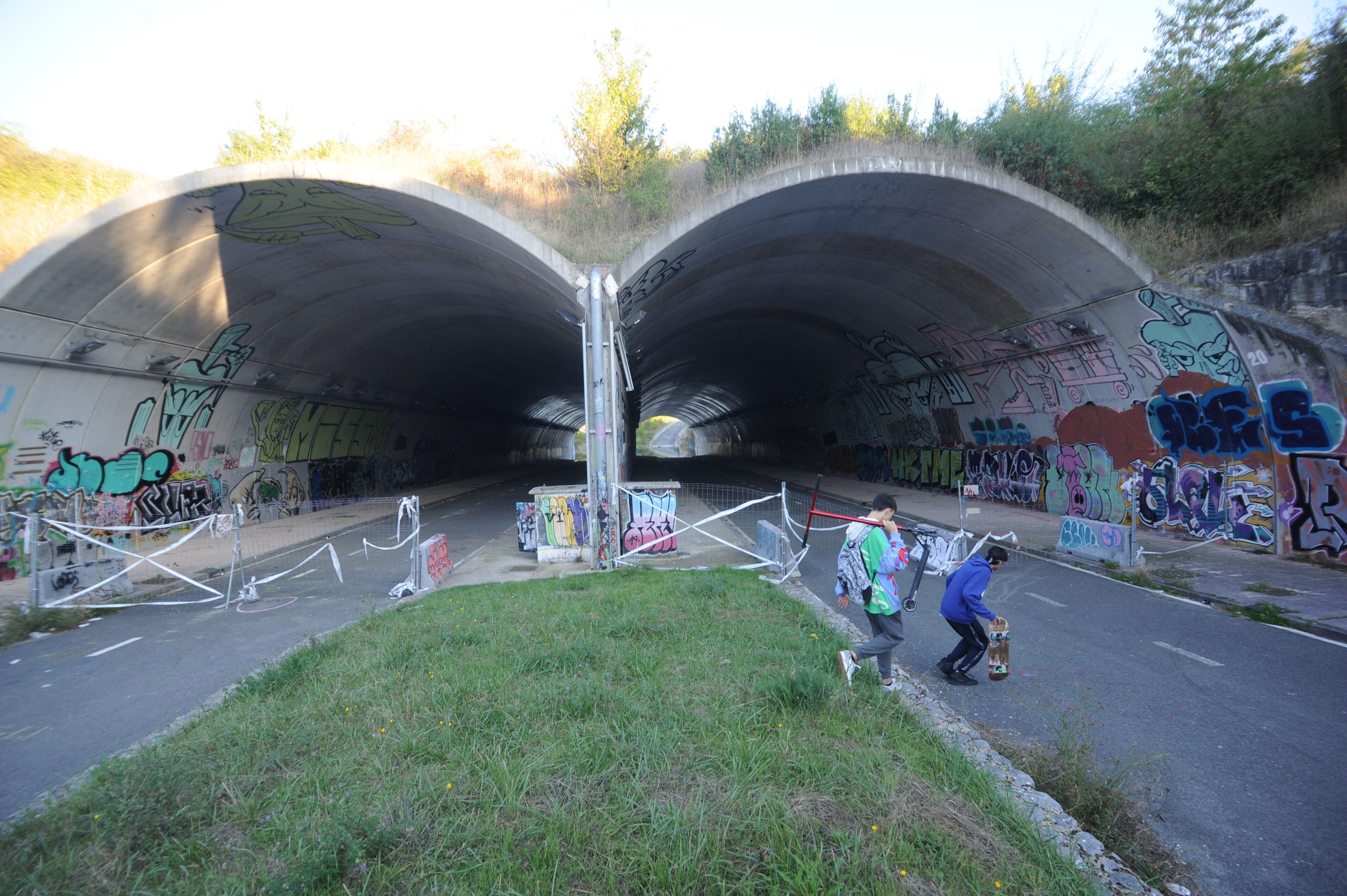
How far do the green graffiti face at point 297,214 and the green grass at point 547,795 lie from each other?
31.5 feet

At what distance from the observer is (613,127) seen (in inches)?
654

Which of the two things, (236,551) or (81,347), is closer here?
(236,551)

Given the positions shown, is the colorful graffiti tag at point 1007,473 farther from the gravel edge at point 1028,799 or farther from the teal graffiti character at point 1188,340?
the gravel edge at point 1028,799

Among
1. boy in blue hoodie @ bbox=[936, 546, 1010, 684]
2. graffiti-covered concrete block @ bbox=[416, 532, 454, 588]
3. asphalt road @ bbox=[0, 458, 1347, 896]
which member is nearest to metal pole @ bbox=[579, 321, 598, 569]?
graffiti-covered concrete block @ bbox=[416, 532, 454, 588]

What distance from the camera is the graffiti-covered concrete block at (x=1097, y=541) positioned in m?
10.4

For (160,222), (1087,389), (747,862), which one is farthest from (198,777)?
(1087,389)

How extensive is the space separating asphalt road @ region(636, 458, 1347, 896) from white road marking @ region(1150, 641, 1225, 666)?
21 mm

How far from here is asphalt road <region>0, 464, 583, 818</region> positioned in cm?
478

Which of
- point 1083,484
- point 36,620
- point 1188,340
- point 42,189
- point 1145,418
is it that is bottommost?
point 36,620

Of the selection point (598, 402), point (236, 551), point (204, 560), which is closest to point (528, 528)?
Answer: point (598, 402)

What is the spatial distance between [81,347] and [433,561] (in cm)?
818

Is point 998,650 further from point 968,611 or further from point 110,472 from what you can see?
point 110,472

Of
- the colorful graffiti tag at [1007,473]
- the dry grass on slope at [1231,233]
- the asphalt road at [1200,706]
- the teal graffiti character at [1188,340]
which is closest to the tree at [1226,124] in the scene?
the dry grass on slope at [1231,233]

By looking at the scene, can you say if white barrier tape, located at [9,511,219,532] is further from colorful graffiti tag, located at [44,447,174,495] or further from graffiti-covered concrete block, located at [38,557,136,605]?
colorful graffiti tag, located at [44,447,174,495]
